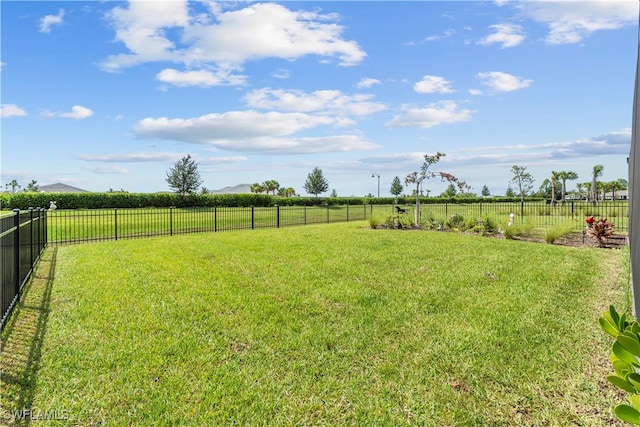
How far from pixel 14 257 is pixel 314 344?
182 inches

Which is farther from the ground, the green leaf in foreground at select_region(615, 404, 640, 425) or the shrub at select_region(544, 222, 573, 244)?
the green leaf in foreground at select_region(615, 404, 640, 425)

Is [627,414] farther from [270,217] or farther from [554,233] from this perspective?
[270,217]

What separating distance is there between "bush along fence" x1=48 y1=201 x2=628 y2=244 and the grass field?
717 cm

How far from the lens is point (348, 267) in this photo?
7.49 m

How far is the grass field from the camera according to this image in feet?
9.99

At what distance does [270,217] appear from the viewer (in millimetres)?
20656

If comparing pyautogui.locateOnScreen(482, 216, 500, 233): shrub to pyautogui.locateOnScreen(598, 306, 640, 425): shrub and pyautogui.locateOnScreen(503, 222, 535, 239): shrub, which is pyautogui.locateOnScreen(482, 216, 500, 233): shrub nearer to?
pyautogui.locateOnScreen(503, 222, 535, 239): shrub

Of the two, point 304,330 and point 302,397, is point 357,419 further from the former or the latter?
point 304,330

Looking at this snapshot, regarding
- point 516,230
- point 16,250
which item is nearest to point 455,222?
point 516,230

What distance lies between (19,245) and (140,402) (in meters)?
4.44

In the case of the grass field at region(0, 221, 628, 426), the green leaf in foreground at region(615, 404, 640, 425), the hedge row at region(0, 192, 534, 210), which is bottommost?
the grass field at region(0, 221, 628, 426)

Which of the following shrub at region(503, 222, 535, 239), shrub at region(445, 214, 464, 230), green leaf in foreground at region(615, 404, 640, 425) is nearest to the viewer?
green leaf in foreground at region(615, 404, 640, 425)

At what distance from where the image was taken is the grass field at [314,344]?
3.04 meters

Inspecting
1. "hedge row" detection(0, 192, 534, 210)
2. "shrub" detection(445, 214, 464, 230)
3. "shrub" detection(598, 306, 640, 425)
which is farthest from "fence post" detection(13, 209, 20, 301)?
"hedge row" detection(0, 192, 534, 210)
